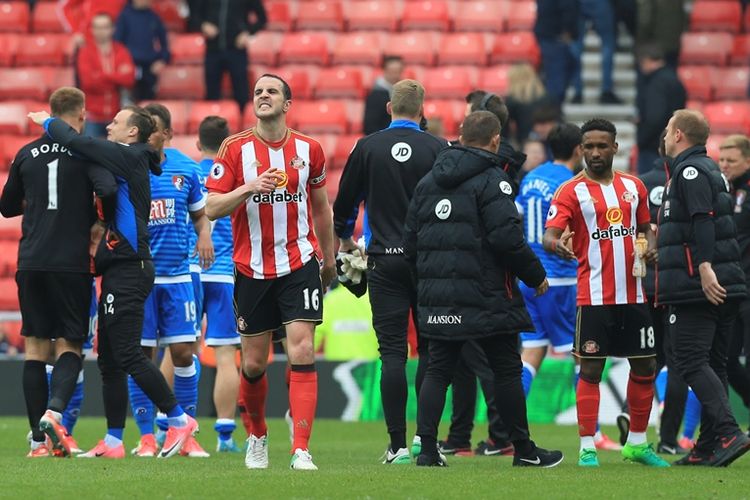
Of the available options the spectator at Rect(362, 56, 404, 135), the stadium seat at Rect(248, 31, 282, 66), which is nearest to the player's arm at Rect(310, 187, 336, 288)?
the spectator at Rect(362, 56, 404, 135)

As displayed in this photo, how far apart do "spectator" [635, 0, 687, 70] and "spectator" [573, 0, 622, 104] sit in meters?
0.41

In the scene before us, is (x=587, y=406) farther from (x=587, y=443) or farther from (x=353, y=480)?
(x=353, y=480)

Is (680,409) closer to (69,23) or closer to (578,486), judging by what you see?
(578,486)

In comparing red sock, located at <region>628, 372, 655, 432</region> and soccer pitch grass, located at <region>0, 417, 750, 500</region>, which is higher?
red sock, located at <region>628, 372, 655, 432</region>

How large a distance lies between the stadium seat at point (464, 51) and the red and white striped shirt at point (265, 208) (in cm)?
1191

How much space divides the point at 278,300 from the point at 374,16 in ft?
42.8

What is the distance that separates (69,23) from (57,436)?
38.3 ft

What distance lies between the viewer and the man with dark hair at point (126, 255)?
1004 cm

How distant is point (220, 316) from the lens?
11430 millimetres

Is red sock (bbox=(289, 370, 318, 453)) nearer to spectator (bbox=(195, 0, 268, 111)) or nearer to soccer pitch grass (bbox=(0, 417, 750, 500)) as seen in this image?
soccer pitch grass (bbox=(0, 417, 750, 500))

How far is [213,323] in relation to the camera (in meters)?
11.5

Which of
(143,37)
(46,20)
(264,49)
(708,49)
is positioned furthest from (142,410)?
(46,20)

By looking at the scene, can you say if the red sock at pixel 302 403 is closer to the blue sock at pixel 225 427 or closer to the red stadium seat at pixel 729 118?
the blue sock at pixel 225 427

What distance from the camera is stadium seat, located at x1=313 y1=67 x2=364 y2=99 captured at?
2022 centimetres
